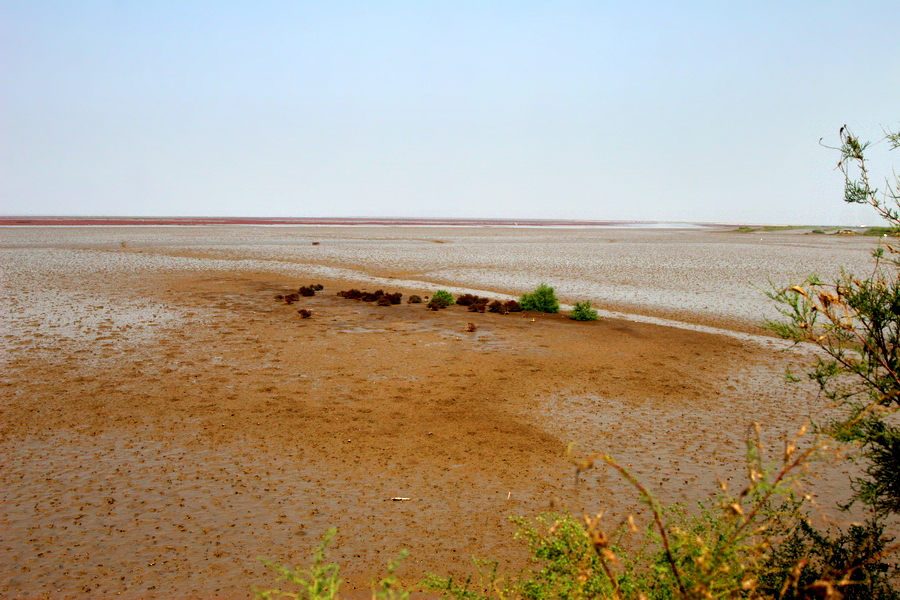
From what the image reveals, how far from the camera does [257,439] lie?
8547 mm

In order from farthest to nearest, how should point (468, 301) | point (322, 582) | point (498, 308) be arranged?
point (468, 301)
point (498, 308)
point (322, 582)

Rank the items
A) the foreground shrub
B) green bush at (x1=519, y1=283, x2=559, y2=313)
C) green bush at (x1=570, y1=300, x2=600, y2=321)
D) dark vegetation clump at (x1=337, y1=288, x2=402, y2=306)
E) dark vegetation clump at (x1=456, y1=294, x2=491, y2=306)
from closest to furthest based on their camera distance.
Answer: the foreground shrub
green bush at (x1=570, y1=300, x2=600, y2=321)
green bush at (x1=519, y1=283, x2=559, y2=313)
dark vegetation clump at (x1=337, y1=288, x2=402, y2=306)
dark vegetation clump at (x1=456, y1=294, x2=491, y2=306)

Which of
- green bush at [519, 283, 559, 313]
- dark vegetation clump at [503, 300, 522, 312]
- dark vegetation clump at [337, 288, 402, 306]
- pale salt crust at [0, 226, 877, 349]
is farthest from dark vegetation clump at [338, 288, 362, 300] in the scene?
green bush at [519, 283, 559, 313]

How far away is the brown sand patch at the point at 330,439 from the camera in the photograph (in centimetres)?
583

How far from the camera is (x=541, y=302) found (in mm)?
18625

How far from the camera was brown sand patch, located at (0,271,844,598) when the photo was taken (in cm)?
583

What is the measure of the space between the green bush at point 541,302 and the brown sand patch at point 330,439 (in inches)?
107

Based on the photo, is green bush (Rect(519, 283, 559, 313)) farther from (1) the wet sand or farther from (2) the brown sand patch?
(2) the brown sand patch

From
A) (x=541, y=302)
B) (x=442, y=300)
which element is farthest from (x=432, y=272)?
(x=541, y=302)

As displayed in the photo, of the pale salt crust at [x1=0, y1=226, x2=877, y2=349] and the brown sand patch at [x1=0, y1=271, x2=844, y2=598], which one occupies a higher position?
the pale salt crust at [x1=0, y1=226, x2=877, y2=349]

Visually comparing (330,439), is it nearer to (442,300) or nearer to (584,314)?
(584,314)

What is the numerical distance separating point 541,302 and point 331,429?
34.9 feet

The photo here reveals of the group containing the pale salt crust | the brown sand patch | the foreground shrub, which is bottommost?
the brown sand patch

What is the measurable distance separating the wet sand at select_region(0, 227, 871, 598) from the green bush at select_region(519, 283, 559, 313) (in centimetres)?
131
